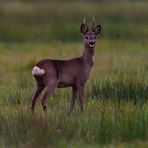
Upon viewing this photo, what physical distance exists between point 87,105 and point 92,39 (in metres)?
1.05

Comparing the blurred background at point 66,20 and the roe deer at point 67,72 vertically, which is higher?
the roe deer at point 67,72

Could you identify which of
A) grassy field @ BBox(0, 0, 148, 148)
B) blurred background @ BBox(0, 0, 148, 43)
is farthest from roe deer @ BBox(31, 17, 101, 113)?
blurred background @ BBox(0, 0, 148, 43)

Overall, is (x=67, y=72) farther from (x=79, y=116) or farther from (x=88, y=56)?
(x=79, y=116)

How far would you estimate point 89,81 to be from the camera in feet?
45.8

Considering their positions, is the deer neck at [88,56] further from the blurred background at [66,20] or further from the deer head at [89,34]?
the blurred background at [66,20]

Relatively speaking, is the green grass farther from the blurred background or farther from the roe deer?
the blurred background

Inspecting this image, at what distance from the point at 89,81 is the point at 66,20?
478 inches

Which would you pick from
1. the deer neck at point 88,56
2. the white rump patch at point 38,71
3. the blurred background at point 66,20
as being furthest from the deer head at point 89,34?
the blurred background at point 66,20

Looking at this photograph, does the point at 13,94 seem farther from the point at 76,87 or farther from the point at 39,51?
the point at 39,51

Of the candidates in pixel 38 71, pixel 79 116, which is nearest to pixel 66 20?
pixel 38 71

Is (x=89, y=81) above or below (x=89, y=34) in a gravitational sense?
below

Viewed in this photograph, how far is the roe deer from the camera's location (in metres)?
11.4

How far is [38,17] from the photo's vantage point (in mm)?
26234

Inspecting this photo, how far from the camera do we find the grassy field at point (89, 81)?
9852 millimetres
